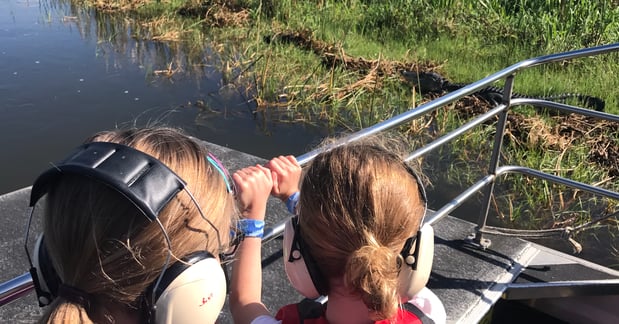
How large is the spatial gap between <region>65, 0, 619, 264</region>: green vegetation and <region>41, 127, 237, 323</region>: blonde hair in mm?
4038

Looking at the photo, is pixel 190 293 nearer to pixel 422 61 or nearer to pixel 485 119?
pixel 485 119

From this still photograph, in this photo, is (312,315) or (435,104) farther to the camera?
(435,104)

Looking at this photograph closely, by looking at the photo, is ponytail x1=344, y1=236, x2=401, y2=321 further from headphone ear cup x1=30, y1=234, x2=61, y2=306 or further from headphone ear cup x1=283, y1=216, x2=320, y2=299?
headphone ear cup x1=30, y1=234, x2=61, y2=306

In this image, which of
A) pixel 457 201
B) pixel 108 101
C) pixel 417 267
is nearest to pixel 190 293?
pixel 417 267

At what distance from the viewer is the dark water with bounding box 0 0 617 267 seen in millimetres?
5699

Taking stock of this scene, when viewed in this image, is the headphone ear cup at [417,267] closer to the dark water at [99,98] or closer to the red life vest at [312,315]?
the red life vest at [312,315]

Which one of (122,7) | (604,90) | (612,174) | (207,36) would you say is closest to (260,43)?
(207,36)

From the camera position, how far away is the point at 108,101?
6742mm

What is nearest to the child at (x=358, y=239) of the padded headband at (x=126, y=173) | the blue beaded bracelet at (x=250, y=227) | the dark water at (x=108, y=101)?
the blue beaded bracelet at (x=250, y=227)

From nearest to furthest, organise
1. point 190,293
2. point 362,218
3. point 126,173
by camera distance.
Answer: point 126,173 < point 190,293 < point 362,218

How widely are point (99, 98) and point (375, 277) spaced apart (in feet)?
20.9

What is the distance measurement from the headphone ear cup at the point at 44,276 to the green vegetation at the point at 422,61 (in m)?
4.16

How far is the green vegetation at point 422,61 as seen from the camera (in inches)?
206

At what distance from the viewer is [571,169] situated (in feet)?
16.2
